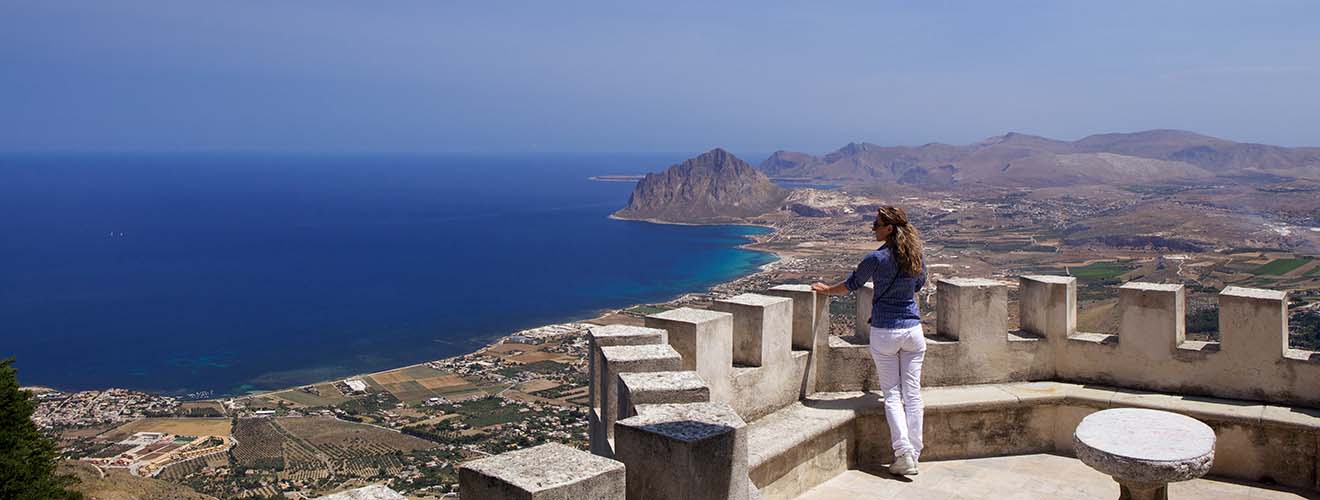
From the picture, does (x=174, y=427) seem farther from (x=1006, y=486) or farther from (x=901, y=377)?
(x=1006, y=486)

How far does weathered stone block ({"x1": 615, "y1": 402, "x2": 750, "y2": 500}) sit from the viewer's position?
3943mm

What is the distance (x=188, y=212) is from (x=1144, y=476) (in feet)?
687

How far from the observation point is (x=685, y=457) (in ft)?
12.9

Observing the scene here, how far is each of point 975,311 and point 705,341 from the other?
2.72 meters

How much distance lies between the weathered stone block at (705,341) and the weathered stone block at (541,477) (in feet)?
8.53

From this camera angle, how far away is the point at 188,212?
190875 millimetres

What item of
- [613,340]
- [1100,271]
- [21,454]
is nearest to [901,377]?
[613,340]

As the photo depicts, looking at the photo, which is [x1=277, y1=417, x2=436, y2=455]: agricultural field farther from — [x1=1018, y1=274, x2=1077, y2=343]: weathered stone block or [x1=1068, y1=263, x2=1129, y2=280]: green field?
[x1=1068, y1=263, x2=1129, y2=280]: green field

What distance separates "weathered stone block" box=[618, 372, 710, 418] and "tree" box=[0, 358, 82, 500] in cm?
1644

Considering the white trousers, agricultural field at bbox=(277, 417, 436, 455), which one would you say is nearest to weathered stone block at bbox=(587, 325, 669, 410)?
the white trousers

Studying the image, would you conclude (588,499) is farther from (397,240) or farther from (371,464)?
(397,240)

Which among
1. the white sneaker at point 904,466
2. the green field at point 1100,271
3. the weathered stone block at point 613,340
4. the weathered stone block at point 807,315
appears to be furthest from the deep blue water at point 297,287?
the white sneaker at point 904,466

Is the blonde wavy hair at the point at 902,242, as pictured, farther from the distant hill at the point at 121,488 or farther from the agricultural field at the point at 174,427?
the agricultural field at the point at 174,427

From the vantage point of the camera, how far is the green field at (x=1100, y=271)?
68.6 meters
